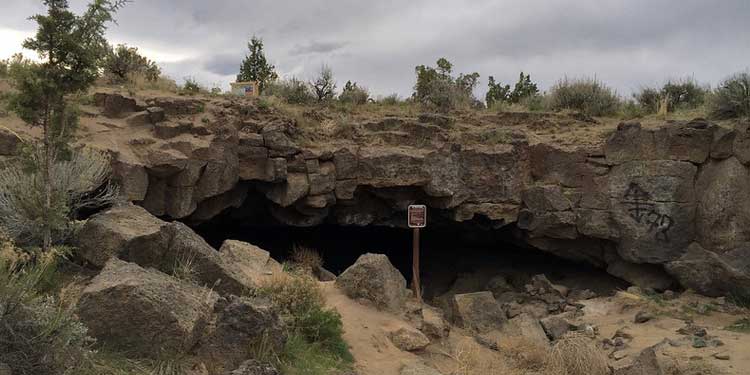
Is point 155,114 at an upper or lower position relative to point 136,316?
upper

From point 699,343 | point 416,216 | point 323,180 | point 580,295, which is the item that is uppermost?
point 323,180

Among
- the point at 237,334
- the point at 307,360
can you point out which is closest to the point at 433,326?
the point at 307,360

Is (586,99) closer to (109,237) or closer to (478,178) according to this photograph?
(478,178)

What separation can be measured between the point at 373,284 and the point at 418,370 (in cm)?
178

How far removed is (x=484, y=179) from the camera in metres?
12.8

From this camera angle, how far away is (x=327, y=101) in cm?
1558

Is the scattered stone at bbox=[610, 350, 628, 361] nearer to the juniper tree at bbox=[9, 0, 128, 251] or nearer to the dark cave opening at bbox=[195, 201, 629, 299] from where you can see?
the dark cave opening at bbox=[195, 201, 629, 299]

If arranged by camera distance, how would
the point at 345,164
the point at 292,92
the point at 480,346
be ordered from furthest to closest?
the point at 292,92, the point at 345,164, the point at 480,346

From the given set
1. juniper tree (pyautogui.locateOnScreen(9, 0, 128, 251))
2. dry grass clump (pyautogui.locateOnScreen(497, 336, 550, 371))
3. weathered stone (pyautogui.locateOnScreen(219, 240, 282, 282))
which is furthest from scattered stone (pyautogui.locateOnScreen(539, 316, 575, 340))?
juniper tree (pyautogui.locateOnScreen(9, 0, 128, 251))

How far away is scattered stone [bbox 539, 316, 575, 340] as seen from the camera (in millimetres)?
9898

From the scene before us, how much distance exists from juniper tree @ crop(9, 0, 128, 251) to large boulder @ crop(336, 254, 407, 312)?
3.78 m

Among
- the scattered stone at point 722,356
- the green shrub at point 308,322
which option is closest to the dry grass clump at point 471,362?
the green shrub at point 308,322

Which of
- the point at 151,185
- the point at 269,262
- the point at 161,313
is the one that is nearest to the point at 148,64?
the point at 151,185

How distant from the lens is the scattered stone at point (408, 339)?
23.6 feet
